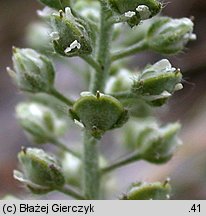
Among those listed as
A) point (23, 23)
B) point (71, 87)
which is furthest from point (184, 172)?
point (23, 23)

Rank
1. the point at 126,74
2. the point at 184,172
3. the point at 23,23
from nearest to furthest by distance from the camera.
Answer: the point at 126,74
the point at 184,172
the point at 23,23

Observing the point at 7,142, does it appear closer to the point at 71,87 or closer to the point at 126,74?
the point at 71,87

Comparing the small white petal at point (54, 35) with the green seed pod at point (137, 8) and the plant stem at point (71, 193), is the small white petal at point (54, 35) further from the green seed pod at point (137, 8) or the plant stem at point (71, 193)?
the plant stem at point (71, 193)

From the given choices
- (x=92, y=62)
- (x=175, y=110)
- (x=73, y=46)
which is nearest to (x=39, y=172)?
(x=92, y=62)

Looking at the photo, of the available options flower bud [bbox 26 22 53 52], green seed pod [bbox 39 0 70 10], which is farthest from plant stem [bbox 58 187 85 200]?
flower bud [bbox 26 22 53 52]

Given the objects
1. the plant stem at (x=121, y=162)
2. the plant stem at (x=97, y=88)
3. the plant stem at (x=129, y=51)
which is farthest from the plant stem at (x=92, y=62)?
the plant stem at (x=121, y=162)

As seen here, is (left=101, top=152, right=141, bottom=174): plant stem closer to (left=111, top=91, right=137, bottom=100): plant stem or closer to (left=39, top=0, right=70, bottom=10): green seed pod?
(left=111, top=91, right=137, bottom=100): plant stem
